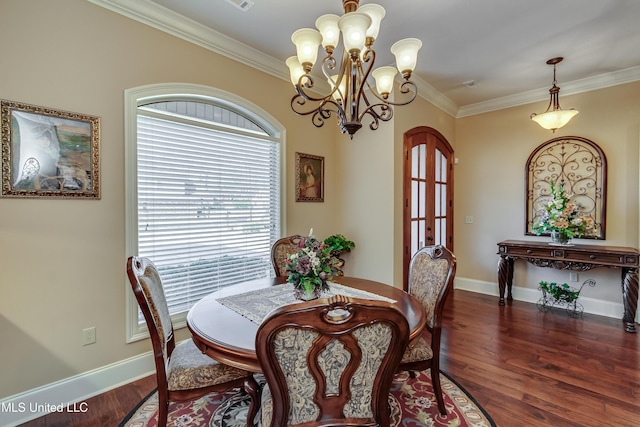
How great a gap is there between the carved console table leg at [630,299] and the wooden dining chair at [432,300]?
9.06 feet

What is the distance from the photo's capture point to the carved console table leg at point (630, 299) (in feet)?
10.5

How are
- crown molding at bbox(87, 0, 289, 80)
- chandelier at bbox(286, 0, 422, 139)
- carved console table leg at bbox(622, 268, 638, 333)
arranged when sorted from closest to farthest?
1. chandelier at bbox(286, 0, 422, 139)
2. crown molding at bbox(87, 0, 289, 80)
3. carved console table leg at bbox(622, 268, 638, 333)

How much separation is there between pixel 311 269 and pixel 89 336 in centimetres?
172

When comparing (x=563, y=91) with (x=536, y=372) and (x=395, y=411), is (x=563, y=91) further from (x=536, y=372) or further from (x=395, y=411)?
(x=395, y=411)

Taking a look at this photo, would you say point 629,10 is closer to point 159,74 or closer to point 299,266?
point 299,266

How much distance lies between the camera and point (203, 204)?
278cm

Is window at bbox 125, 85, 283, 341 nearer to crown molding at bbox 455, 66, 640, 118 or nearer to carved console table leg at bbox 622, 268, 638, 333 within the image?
crown molding at bbox 455, 66, 640, 118

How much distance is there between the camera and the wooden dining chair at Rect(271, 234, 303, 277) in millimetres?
2721

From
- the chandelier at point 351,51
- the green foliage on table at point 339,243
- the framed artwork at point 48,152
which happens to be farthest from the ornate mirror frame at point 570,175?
the framed artwork at point 48,152

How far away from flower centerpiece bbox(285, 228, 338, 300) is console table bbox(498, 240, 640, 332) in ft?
10.7

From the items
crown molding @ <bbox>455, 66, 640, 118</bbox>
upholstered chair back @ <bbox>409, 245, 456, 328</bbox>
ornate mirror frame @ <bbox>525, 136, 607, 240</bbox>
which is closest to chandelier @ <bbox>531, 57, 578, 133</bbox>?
crown molding @ <bbox>455, 66, 640, 118</bbox>

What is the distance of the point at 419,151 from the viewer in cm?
398

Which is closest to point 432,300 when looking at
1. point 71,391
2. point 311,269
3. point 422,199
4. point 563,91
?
point 311,269

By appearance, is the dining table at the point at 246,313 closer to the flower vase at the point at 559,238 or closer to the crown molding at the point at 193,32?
the crown molding at the point at 193,32
